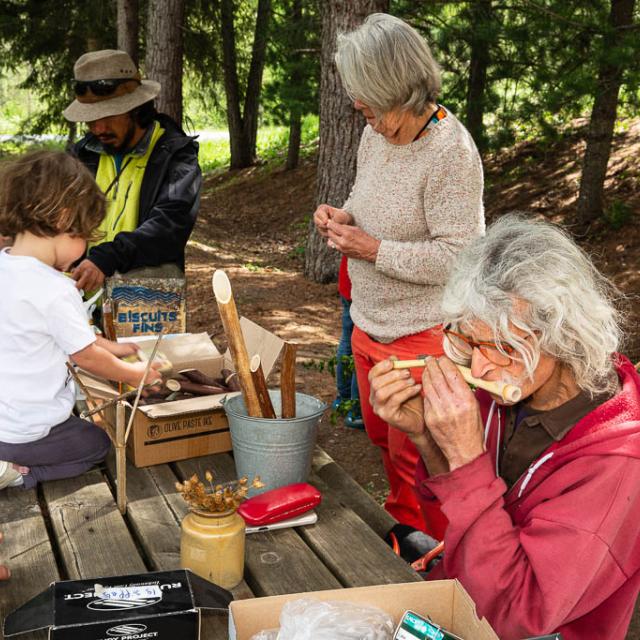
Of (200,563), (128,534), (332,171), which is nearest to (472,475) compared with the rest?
(200,563)

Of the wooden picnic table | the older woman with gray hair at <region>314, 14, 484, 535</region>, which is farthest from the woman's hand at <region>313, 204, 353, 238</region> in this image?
the wooden picnic table

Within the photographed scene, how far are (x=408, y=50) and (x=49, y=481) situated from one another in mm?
1707

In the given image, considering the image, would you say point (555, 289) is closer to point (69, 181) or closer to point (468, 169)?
point (468, 169)

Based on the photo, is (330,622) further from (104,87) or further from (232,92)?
(232,92)

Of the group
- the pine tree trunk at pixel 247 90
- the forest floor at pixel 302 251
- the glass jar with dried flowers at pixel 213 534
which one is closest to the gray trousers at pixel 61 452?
the glass jar with dried flowers at pixel 213 534

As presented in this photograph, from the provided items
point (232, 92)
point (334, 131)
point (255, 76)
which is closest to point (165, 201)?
point (334, 131)

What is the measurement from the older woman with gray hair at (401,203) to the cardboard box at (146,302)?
0.91m

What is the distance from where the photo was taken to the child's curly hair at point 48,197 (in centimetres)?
229

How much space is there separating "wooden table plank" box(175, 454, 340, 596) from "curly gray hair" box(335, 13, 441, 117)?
1450 mm

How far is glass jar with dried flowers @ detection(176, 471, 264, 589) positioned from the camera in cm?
159

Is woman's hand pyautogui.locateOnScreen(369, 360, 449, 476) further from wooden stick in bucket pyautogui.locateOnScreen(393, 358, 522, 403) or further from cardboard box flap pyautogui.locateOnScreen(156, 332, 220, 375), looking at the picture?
cardboard box flap pyautogui.locateOnScreen(156, 332, 220, 375)

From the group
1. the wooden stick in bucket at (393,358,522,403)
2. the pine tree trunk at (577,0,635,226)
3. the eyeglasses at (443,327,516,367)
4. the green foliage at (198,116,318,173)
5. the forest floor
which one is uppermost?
the eyeglasses at (443,327,516,367)

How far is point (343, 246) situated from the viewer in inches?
108

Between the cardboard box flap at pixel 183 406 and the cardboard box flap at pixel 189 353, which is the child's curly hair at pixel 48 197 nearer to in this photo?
the cardboard box flap at pixel 189 353
